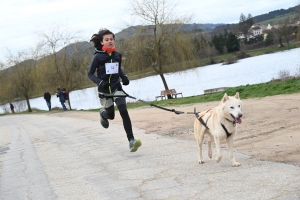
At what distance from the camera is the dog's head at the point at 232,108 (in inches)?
203

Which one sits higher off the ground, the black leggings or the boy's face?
the boy's face

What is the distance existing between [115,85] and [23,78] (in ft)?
144

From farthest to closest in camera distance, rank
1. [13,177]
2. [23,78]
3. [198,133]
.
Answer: [23,78]
[13,177]
[198,133]

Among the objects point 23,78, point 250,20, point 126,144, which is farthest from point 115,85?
point 250,20

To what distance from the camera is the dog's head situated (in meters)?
5.14

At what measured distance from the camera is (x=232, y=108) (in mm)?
5223

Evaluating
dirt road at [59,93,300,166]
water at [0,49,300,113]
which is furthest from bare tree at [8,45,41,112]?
dirt road at [59,93,300,166]

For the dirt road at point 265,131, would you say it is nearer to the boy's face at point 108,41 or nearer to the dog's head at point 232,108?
the dog's head at point 232,108

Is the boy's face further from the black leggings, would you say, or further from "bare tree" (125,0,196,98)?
"bare tree" (125,0,196,98)

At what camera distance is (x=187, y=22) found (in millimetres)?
32250

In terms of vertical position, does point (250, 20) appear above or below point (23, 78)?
above

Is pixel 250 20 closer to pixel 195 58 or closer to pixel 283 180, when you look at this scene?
pixel 195 58

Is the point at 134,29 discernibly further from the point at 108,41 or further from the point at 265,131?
the point at 108,41

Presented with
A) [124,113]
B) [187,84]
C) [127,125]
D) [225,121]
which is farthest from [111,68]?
[187,84]
